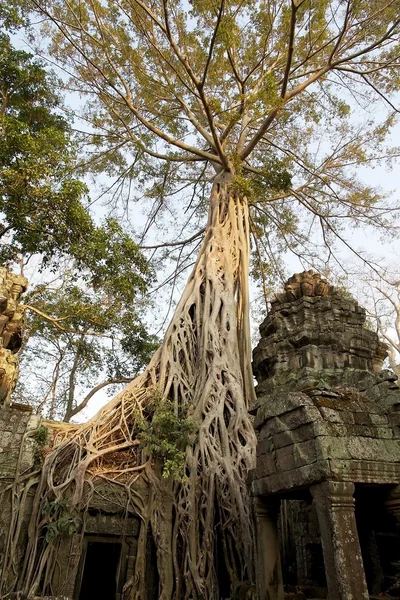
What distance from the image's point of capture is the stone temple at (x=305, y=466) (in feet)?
9.78

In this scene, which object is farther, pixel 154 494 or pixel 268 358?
pixel 268 358

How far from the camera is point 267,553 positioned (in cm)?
339

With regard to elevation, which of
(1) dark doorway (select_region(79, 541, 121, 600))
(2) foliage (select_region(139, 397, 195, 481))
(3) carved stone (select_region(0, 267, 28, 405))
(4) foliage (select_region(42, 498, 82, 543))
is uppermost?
(3) carved stone (select_region(0, 267, 28, 405))

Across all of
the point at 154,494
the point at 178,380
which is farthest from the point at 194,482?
the point at 178,380

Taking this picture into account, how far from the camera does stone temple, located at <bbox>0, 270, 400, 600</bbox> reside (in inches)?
117

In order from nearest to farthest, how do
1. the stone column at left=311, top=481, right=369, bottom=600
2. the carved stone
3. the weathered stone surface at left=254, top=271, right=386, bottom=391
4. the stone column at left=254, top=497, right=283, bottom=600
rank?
the stone column at left=311, top=481, right=369, bottom=600 → the stone column at left=254, top=497, right=283, bottom=600 → the carved stone → the weathered stone surface at left=254, top=271, right=386, bottom=391

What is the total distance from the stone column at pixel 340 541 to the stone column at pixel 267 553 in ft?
2.26

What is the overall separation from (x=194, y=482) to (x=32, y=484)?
5.84ft

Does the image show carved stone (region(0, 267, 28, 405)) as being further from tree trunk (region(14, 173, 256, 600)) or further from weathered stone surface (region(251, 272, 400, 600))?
weathered stone surface (region(251, 272, 400, 600))

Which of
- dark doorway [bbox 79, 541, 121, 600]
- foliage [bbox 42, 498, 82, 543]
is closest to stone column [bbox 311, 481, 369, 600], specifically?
foliage [bbox 42, 498, 82, 543]

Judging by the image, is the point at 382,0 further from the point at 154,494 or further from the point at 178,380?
the point at 154,494

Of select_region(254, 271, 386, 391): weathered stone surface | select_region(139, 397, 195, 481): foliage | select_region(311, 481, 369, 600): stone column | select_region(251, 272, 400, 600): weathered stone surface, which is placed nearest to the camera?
select_region(311, 481, 369, 600): stone column

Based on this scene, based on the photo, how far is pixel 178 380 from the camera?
613 cm

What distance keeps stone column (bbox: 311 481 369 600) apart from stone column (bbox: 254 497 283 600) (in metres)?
0.69
